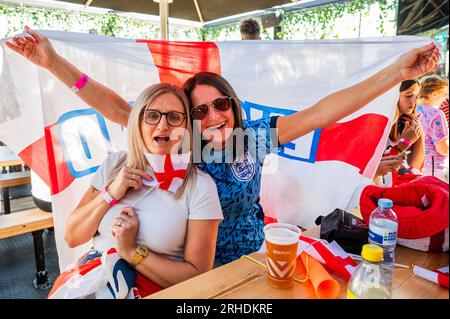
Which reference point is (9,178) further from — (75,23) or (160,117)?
(75,23)

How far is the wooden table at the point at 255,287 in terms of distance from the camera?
36.4 inches

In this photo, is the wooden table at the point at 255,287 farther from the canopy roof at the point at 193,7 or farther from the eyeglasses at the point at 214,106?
the canopy roof at the point at 193,7

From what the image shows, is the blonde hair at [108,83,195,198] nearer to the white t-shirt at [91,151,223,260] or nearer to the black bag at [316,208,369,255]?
the white t-shirt at [91,151,223,260]

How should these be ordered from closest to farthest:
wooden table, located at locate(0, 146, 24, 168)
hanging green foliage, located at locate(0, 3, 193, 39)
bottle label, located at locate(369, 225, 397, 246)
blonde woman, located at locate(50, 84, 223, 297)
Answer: bottle label, located at locate(369, 225, 397, 246), blonde woman, located at locate(50, 84, 223, 297), wooden table, located at locate(0, 146, 24, 168), hanging green foliage, located at locate(0, 3, 193, 39)

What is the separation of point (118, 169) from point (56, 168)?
33 cm

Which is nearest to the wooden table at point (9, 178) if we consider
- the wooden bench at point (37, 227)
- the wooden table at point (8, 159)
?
the wooden table at point (8, 159)

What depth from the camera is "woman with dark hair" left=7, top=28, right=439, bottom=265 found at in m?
1.35

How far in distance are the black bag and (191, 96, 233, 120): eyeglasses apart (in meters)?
0.63

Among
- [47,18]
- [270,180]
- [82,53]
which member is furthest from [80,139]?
[47,18]

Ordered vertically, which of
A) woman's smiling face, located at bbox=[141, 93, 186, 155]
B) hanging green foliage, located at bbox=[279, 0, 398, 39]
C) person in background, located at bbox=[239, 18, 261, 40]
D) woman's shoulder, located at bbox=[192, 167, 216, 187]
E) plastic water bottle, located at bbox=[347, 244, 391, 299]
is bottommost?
plastic water bottle, located at bbox=[347, 244, 391, 299]

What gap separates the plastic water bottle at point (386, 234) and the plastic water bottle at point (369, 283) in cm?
16

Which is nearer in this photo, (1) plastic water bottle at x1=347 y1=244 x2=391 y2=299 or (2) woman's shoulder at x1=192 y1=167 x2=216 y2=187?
(1) plastic water bottle at x1=347 y1=244 x2=391 y2=299

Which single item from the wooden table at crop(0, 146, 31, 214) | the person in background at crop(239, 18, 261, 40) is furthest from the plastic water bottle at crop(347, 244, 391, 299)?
the wooden table at crop(0, 146, 31, 214)
